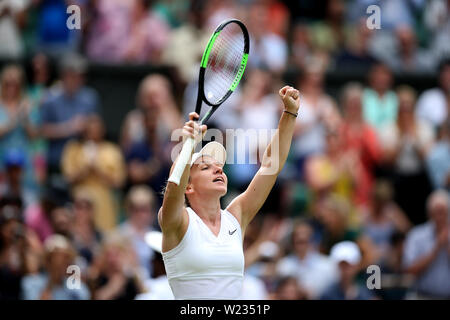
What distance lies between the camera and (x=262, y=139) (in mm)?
11312

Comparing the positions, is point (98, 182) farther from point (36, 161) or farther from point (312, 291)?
point (312, 291)

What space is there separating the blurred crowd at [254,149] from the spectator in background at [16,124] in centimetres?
2

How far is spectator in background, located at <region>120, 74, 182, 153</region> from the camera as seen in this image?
11258 mm

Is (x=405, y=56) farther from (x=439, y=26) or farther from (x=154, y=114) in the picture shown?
(x=154, y=114)

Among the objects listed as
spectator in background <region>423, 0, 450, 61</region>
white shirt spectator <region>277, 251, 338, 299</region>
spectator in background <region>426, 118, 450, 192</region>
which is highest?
spectator in background <region>423, 0, 450, 61</region>

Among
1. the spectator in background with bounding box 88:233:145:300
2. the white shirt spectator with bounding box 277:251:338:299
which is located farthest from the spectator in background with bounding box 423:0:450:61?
the spectator in background with bounding box 88:233:145:300

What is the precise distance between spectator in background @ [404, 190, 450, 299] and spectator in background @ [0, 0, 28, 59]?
193 inches

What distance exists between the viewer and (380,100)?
12.5 metres

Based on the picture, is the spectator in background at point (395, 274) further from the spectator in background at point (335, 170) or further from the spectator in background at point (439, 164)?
the spectator in background at point (439, 164)

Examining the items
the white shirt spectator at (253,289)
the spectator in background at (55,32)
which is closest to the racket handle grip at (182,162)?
the white shirt spectator at (253,289)

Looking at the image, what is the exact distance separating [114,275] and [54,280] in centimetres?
51

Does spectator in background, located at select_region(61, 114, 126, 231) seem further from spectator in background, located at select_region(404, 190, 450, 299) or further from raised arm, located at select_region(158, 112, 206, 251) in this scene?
raised arm, located at select_region(158, 112, 206, 251)

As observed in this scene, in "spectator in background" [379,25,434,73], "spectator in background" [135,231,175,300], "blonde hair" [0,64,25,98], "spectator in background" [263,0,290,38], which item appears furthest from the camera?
"spectator in background" [263,0,290,38]
